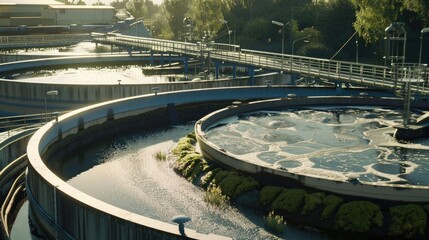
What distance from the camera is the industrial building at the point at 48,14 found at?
140375mm

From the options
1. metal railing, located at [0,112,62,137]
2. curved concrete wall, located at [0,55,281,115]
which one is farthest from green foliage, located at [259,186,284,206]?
curved concrete wall, located at [0,55,281,115]

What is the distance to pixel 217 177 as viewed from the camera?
1296 inches

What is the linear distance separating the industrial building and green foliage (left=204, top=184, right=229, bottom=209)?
11988 centimetres

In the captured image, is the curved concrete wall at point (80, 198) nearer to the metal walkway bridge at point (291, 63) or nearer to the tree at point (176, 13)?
the metal walkway bridge at point (291, 63)

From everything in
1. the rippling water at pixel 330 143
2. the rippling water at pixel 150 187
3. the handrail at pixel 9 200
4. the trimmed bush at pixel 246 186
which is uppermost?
the rippling water at pixel 330 143

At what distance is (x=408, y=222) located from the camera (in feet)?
88.5

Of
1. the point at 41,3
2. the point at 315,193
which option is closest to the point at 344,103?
the point at 315,193

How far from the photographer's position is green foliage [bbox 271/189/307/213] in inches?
1139

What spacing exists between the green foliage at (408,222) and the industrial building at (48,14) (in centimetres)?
12677

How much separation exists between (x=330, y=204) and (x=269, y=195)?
3313 mm

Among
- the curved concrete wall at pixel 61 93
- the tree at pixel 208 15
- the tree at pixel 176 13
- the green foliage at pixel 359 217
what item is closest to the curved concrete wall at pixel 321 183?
the green foliage at pixel 359 217

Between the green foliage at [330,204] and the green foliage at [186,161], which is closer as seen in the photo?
the green foliage at [330,204]

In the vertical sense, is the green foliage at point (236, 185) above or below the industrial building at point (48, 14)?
below

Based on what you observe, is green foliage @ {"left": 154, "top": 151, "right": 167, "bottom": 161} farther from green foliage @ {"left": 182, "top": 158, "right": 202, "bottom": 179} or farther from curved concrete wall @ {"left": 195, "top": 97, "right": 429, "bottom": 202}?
green foliage @ {"left": 182, "top": 158, "right": 202, "bottom": 179}
